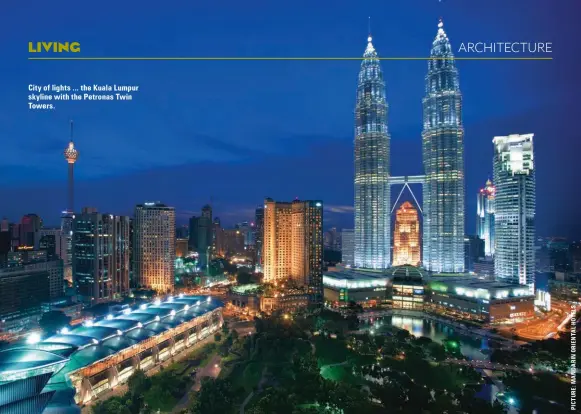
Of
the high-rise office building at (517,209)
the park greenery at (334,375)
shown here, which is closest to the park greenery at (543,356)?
the park greenery at (334,375)

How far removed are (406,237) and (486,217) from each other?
350 inches

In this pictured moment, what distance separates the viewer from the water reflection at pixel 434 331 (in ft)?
40.5

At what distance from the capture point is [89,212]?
19.2m

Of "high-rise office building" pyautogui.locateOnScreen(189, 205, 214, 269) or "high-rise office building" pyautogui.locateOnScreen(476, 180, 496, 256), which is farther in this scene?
"high-rise office building" pyautogui.locateOnScreen(189, 205, 214, 269)

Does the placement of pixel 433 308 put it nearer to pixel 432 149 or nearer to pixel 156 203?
pixel 432 149

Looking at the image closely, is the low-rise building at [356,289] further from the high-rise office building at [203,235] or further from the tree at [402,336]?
the high-rise office building at [203,235]

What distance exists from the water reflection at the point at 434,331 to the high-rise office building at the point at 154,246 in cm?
1205

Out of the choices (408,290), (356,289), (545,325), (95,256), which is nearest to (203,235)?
(95,256)

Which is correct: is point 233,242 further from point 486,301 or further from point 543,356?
point 543,356

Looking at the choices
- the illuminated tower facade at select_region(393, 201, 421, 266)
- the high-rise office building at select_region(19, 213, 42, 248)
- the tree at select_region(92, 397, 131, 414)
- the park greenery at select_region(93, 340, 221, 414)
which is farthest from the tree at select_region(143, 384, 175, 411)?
the illuminated tower facade at select_region(393, 201, 421, 266)

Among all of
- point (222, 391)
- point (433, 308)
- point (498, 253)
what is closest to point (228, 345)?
point (222, 391)

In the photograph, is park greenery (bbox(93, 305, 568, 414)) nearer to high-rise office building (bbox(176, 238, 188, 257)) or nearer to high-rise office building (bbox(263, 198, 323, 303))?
high-rise office building (bbox(263, 198, 323, 303))

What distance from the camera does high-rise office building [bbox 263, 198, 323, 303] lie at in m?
19.5

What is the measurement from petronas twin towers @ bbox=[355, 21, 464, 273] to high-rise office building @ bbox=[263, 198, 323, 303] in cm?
423
